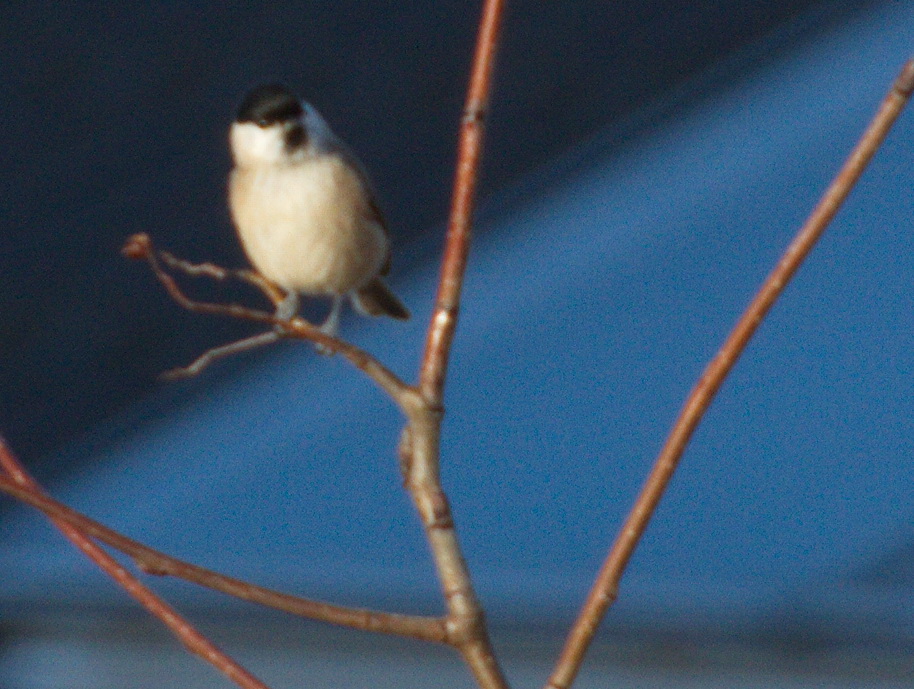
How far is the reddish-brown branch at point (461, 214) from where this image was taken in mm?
652

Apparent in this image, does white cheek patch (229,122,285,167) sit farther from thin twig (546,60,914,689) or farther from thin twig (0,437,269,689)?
thin twig (546,60,914,689)

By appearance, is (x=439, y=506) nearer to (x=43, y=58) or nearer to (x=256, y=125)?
(x=256, y=125)

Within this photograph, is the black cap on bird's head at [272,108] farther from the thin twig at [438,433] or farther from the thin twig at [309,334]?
the thin twig at [438,433]

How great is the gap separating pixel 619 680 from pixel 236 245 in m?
1.58

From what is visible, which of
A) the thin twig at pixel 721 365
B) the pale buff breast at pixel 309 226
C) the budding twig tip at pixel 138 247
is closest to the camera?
the thin twig at pixel 721 365

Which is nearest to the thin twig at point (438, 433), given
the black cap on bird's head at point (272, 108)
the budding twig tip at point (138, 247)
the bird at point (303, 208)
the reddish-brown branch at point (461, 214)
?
the reddish-brown branch at point (461, 214)

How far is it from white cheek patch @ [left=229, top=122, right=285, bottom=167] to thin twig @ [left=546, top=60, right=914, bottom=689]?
1.22m

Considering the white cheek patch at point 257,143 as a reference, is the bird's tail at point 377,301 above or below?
below

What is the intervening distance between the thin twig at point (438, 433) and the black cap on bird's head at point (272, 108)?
1150 millimetres

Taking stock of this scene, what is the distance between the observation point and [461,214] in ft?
2.14

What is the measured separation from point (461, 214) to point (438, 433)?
0.10 meters

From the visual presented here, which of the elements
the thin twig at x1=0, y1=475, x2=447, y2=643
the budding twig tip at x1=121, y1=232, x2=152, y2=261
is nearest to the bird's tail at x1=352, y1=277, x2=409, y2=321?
the budding twig tip at x1=121, y1=232, x2=152, y2=261

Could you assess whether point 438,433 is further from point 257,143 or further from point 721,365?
point 257,143

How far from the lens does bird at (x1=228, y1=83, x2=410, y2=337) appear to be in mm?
1716
